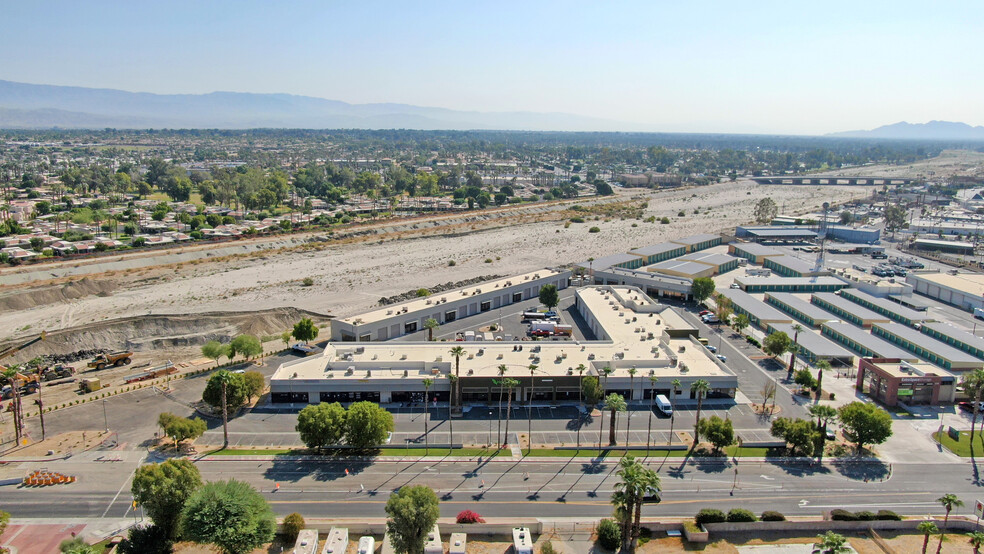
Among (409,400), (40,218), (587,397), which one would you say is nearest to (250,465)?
(409,400)

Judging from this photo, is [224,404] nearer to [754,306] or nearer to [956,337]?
[754,306]

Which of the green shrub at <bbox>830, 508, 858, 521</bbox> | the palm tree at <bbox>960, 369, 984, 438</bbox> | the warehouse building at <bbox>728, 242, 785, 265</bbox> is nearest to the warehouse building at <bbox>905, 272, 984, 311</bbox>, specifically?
the warehouse building at <bbox>728, 242, 785, 265</bbox>

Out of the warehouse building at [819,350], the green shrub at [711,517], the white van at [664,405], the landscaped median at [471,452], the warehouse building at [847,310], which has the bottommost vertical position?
the landscaped median at [471,452]

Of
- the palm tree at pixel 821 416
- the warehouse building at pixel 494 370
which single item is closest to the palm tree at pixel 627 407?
Answer: the warehouse building at pixel 494 370

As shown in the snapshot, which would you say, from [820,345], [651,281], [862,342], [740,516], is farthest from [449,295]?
[740,516]

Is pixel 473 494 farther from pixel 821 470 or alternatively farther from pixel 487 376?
pixel 821 470

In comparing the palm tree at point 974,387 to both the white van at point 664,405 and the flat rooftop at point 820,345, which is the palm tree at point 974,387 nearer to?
the flat rooftop at point 820,345

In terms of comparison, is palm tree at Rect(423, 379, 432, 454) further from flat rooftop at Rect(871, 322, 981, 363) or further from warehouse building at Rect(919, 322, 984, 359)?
warehouse building at Rect(919, 322, 984, 359)
